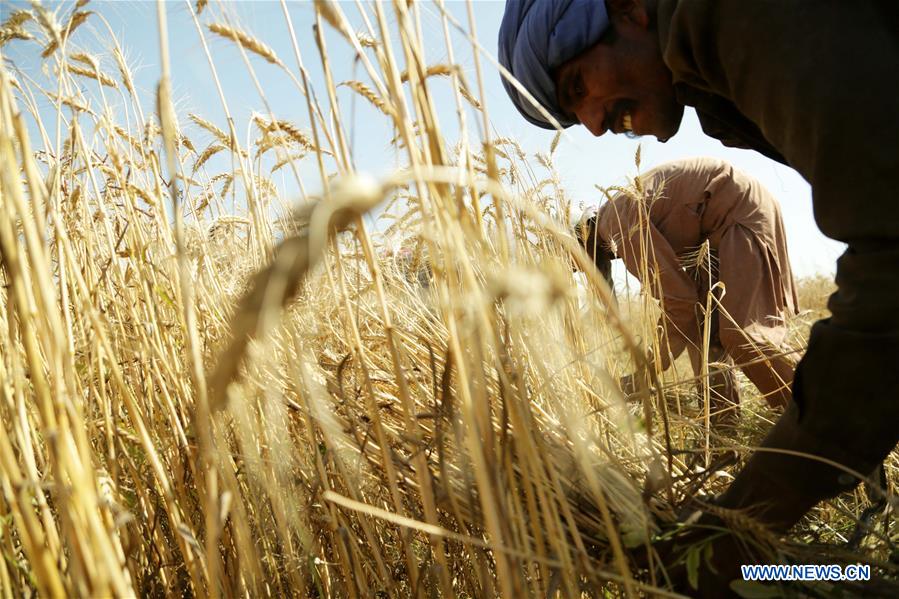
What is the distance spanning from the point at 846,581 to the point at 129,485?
120cm

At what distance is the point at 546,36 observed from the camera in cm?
106

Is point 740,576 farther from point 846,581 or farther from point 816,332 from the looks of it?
point 816,332

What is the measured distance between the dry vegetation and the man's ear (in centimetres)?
40

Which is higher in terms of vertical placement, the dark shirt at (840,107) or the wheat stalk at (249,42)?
the wheat stalk at (249,42)

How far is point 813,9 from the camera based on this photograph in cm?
61

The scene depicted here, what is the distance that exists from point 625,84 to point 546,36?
0.19 metres

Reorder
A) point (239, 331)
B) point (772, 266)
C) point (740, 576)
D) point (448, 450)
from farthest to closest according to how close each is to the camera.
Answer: point (772, 266) → point (448, 450) → point (740, 576) → point (239, 331)

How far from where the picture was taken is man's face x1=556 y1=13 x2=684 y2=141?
100cm

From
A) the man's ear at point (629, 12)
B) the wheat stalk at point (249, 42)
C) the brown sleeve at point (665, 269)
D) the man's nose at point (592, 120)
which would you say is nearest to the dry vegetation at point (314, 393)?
the wheat stalk at point (249, 42)

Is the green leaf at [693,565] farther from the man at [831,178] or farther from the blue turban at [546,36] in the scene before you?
the blue turban at [546,36]

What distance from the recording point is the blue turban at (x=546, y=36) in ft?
3.29

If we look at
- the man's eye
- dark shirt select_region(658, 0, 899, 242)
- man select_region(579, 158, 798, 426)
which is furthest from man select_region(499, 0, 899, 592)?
man select_region(579, 158, 798, 426)

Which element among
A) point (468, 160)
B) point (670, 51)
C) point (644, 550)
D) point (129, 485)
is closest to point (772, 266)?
point (670, 51)

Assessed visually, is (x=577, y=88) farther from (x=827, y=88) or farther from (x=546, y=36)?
(x=827, y=88)
